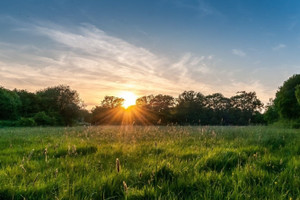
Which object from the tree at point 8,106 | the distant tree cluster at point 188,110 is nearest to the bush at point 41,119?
the tree at point 8,106

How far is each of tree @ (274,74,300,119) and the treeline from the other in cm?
1641

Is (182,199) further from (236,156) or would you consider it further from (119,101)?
(119,101)

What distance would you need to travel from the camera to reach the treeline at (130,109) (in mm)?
50781

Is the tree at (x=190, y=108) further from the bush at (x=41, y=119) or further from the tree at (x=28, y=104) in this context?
the tree at (x=28, y=104)

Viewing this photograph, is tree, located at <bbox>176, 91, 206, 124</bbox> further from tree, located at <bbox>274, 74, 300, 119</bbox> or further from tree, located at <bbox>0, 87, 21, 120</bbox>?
tree, located at <bbox>0, 87, 21, 120</bbox>

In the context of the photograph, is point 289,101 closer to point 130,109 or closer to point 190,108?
point 190,108

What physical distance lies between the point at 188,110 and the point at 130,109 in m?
20.3

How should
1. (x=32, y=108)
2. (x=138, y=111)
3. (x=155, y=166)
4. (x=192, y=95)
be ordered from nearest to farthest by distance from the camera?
(x=155, y=166), (x=32, y=108), (x=138, y=111), (x=192, y=95)

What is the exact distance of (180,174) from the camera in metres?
2.94

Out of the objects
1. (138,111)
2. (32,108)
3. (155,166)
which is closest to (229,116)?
(138,111)

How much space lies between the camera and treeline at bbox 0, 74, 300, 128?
50.8 m

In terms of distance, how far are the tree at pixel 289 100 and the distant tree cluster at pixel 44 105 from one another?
47.2 metres

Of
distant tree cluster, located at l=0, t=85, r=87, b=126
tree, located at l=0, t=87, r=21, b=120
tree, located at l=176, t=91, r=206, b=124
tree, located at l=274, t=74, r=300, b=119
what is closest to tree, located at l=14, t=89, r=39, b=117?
distant tree cluster, located at l=0, t=85, r=87, b=126

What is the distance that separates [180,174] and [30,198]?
1958 mm
